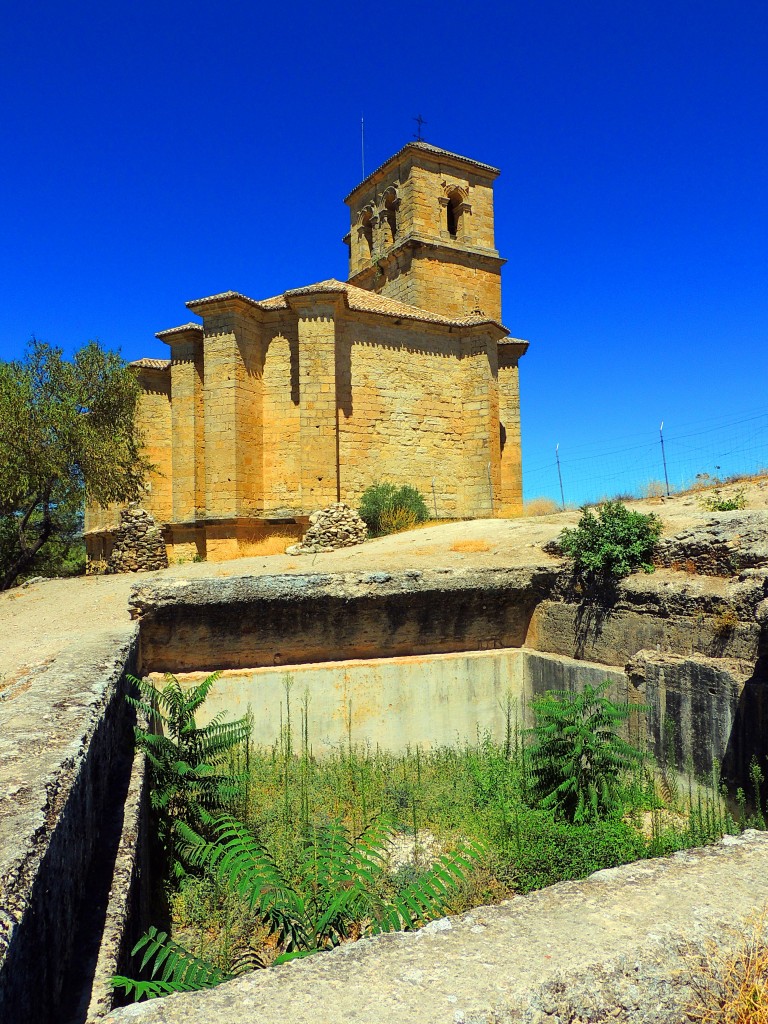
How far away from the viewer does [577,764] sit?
5.21 meters

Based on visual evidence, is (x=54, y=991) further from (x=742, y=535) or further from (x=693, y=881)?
(x=742, y=535)

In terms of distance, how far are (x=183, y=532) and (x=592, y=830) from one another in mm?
14359

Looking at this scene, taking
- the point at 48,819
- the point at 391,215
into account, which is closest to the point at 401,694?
the point at 48,819

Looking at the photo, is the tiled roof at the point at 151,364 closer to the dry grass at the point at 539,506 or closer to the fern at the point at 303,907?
the dry grass at the point at 539,506

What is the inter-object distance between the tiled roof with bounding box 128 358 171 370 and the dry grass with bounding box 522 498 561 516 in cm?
1131

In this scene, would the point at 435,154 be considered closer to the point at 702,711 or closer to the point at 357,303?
the point at 357,303

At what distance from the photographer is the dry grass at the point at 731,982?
1955mm

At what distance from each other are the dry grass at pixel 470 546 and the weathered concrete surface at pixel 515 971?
23.9 feet

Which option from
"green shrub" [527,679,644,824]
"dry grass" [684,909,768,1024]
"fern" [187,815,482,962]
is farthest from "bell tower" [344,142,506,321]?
"dry grass" [684,909,768,1024]

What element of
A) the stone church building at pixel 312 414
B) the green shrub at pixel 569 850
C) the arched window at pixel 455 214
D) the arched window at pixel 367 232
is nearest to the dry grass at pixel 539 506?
the stone church building at pixel 312 414

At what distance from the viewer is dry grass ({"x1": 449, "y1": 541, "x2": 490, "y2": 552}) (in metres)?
9.75

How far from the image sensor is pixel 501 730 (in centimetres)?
801

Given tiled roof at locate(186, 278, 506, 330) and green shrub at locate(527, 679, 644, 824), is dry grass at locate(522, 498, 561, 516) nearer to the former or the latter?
tiled roof at locate(186, 278, 506, 330)

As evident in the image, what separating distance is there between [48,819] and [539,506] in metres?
18.4
